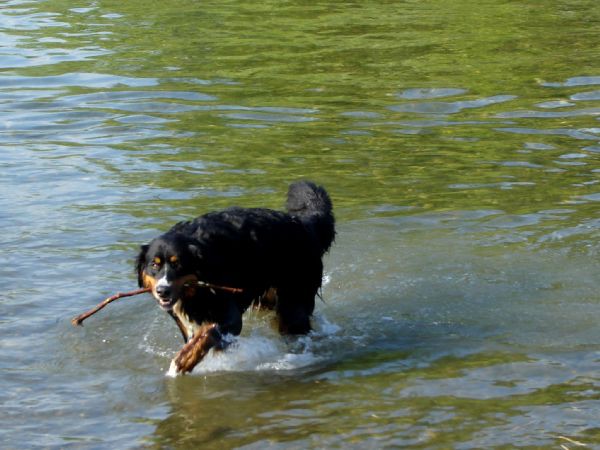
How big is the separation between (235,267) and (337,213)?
3042 millimetres

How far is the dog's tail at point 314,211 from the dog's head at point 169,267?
112cm

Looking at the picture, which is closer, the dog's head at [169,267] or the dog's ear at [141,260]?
the dog's head at [169,267]

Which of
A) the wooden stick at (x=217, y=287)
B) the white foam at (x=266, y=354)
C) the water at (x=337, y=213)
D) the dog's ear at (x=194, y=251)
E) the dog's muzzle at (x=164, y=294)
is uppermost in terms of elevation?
the dog's ear at (x=194, y=251)

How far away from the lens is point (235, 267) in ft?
23.6

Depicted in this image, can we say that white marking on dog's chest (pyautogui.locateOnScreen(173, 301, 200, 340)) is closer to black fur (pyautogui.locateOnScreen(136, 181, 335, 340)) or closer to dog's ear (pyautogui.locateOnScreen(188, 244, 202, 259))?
black fur (pyautogui.locateOnScreen(136, 181, 335, 340))

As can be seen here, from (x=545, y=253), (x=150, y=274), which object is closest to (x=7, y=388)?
(x=150, y=274)

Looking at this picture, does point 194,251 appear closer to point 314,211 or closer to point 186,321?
point 186,321

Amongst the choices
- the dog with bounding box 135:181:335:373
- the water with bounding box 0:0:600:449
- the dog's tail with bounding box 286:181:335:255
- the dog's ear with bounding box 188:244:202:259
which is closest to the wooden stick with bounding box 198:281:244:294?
the dog with bounding box 135:181:335:373

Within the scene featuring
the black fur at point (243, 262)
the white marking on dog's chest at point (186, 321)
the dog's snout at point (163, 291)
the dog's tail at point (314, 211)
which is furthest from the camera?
the dog's tail at point (314, 211)

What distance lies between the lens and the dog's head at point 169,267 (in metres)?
6.64

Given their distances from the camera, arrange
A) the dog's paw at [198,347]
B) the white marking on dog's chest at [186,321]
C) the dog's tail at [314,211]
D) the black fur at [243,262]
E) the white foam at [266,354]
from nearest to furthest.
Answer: the black fur at [243,262] → the dog's paw at [198,347] → the white marking on dog's chest at [186,321] → the white foam at [266,354] → the dog's tail at [314,211]

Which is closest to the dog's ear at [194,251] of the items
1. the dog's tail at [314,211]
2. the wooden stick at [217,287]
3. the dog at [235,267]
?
the dog at [235,267]

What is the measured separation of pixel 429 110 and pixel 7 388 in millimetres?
7596

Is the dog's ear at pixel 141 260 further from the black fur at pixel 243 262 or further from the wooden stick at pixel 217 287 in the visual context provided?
the wooden stick at pixel 217 287
